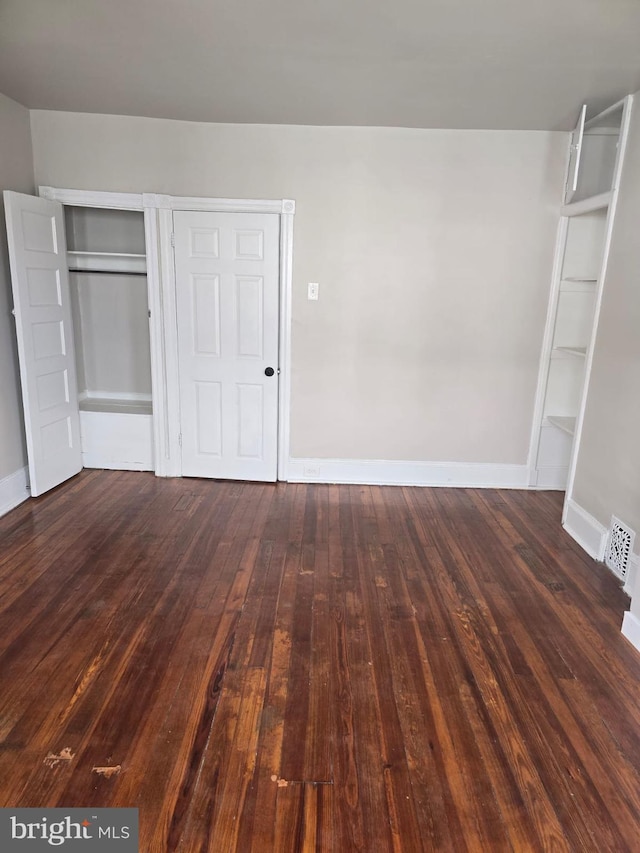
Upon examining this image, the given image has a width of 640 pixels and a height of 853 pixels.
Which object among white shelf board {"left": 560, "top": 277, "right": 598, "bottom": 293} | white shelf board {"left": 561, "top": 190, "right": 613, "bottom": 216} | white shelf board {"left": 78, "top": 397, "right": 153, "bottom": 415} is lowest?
white shelf board {"left": 78, "top": 397, "right": 153, "bottom": 415}

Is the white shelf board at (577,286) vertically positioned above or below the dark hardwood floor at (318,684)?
above

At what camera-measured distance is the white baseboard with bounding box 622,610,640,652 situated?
93.7 inches

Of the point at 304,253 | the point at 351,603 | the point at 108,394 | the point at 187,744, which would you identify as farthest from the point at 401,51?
the point at 108,394

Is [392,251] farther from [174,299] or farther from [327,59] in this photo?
[174,299]

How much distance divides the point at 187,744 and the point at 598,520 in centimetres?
263

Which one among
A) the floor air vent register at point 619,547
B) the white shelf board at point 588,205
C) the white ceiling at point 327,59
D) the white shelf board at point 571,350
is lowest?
the floor air vent register at point 619,547

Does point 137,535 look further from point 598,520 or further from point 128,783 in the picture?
point 598,520

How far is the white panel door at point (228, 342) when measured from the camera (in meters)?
3.92

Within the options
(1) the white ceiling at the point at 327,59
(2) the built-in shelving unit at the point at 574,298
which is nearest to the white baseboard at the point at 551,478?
(2) the built-in shelving unit at the point at 574,298

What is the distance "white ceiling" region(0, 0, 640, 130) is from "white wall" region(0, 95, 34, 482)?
0.56ft

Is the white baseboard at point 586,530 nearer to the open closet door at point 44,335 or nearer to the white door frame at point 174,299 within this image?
the white door frame at point 174,299

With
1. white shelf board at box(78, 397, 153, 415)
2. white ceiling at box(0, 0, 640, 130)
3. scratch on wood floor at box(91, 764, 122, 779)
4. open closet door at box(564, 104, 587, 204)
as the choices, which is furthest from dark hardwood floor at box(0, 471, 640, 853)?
white ceiling at box(0, 0, 640, 130)

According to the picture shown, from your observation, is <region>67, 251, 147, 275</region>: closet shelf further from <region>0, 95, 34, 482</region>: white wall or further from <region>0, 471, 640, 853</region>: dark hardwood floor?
→ <region>0, 471, 640, 853</region>: dark hardwood floor

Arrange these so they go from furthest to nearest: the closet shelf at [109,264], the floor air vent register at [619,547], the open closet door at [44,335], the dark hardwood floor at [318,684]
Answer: the closet shelf at [109,264], the open closet door at [44,335], the floor air vent register at [619,547], the dark hardwood floor at [318,684]
